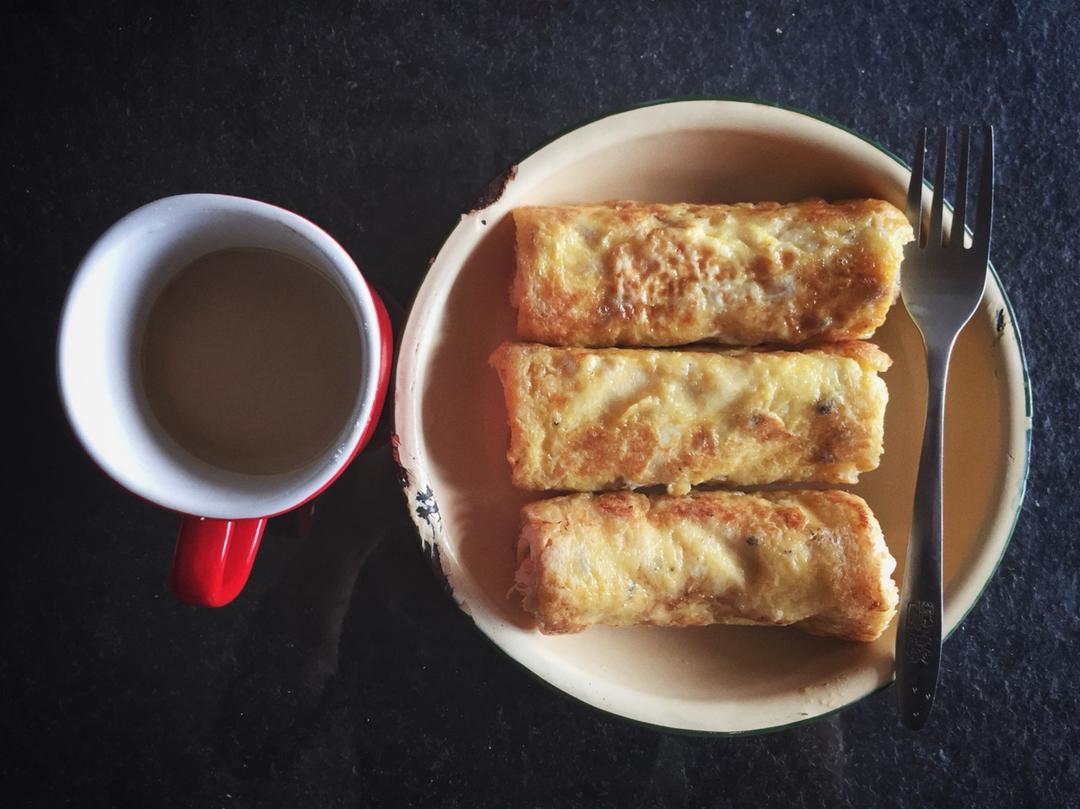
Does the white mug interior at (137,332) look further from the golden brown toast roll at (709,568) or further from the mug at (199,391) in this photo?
the golden brown toast roll at (709,568)

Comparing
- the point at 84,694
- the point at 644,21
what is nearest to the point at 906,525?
the point at 644,21

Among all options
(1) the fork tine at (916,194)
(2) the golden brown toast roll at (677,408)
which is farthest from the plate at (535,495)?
(2) the golden brown toast roll at (677,408)

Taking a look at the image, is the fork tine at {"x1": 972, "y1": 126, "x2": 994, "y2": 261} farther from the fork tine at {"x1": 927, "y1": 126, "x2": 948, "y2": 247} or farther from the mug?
the mug

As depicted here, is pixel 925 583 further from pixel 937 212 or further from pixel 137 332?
pixel 137 332

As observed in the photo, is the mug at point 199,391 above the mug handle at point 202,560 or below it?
above

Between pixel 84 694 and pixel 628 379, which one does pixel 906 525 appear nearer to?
pixel 628 379

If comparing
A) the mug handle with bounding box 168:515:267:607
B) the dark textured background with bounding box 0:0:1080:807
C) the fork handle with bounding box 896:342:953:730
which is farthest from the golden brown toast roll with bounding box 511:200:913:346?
the mug handle with bounding box 168:515:267:607

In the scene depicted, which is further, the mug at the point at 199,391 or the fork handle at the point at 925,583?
the fork handle at the point at 925,583
